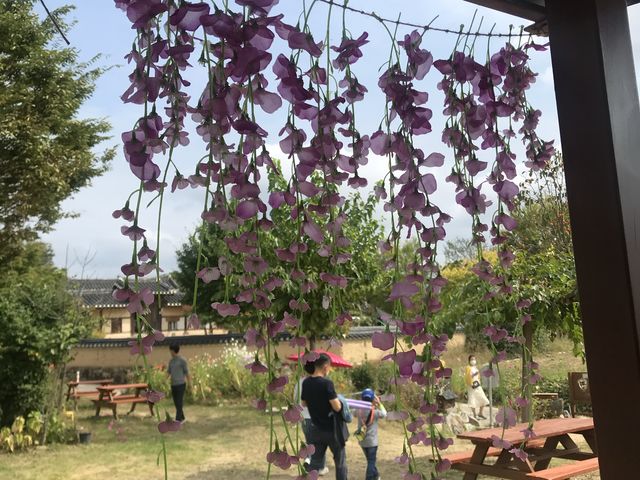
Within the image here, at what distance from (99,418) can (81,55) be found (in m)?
5.66

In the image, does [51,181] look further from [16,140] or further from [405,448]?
[405,448]

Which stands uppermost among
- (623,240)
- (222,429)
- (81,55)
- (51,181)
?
(81,55)

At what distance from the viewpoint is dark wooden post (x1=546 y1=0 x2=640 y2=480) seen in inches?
25.1

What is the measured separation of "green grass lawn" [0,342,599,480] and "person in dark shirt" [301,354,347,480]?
0.47 meters

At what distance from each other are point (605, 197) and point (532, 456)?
3793 millimetres

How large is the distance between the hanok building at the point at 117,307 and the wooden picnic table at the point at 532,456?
194 centimetres

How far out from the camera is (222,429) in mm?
6996

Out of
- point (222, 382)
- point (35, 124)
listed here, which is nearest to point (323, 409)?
point (222, 382)

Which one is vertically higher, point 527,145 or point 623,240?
point 527,145

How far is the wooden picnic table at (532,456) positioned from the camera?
126 inches

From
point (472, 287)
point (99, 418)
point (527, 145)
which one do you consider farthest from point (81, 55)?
point (527, 145)

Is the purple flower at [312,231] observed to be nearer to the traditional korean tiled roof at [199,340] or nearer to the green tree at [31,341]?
the green tree at [31,341]

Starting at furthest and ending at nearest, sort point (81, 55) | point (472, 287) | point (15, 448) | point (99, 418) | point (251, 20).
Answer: point (81, 55)
point (99, 418)
point (15, 448)
point (472, 287)
point (251, 20)

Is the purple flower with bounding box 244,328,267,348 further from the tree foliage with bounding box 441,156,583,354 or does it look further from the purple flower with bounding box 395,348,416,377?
the tree foliage with bounding box 441,156,583,354
